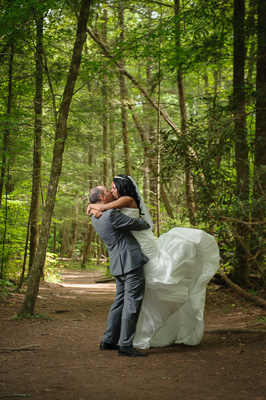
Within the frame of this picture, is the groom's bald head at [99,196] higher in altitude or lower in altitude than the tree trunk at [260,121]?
lower

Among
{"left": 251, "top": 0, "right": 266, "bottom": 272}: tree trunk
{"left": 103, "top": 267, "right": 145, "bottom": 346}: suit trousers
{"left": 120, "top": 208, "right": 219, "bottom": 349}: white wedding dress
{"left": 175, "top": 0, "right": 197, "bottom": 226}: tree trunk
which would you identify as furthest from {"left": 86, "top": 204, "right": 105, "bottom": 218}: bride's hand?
{"left": 251, "top": 0, "right": 266, "bottom": 272}: tree trunk

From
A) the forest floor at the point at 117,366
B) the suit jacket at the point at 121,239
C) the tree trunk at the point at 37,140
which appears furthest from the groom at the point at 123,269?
the tree trunk at the point at 37,140

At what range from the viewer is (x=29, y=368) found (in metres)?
4.27

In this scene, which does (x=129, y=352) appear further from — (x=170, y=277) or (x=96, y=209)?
(x=96, y=209)

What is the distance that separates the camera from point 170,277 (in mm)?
5203

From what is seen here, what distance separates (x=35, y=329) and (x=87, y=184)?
20.4 metres

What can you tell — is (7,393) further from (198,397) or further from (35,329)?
(35,329)

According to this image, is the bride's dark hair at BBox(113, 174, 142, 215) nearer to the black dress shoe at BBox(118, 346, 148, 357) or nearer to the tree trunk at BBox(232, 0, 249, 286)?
the black dress shoe at BBox(118, 346, 148, 357)

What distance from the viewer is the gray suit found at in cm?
512

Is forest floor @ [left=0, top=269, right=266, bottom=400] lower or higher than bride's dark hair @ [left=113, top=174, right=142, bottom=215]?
lower

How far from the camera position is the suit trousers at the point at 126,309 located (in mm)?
5031

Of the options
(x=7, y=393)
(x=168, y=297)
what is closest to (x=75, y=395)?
(x=7, y=393)

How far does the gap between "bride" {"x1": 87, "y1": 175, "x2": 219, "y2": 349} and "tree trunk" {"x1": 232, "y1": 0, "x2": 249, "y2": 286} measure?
2687 millimetres

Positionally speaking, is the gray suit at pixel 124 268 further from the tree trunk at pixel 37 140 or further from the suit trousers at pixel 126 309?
the tree trunk at pixel 37 140
